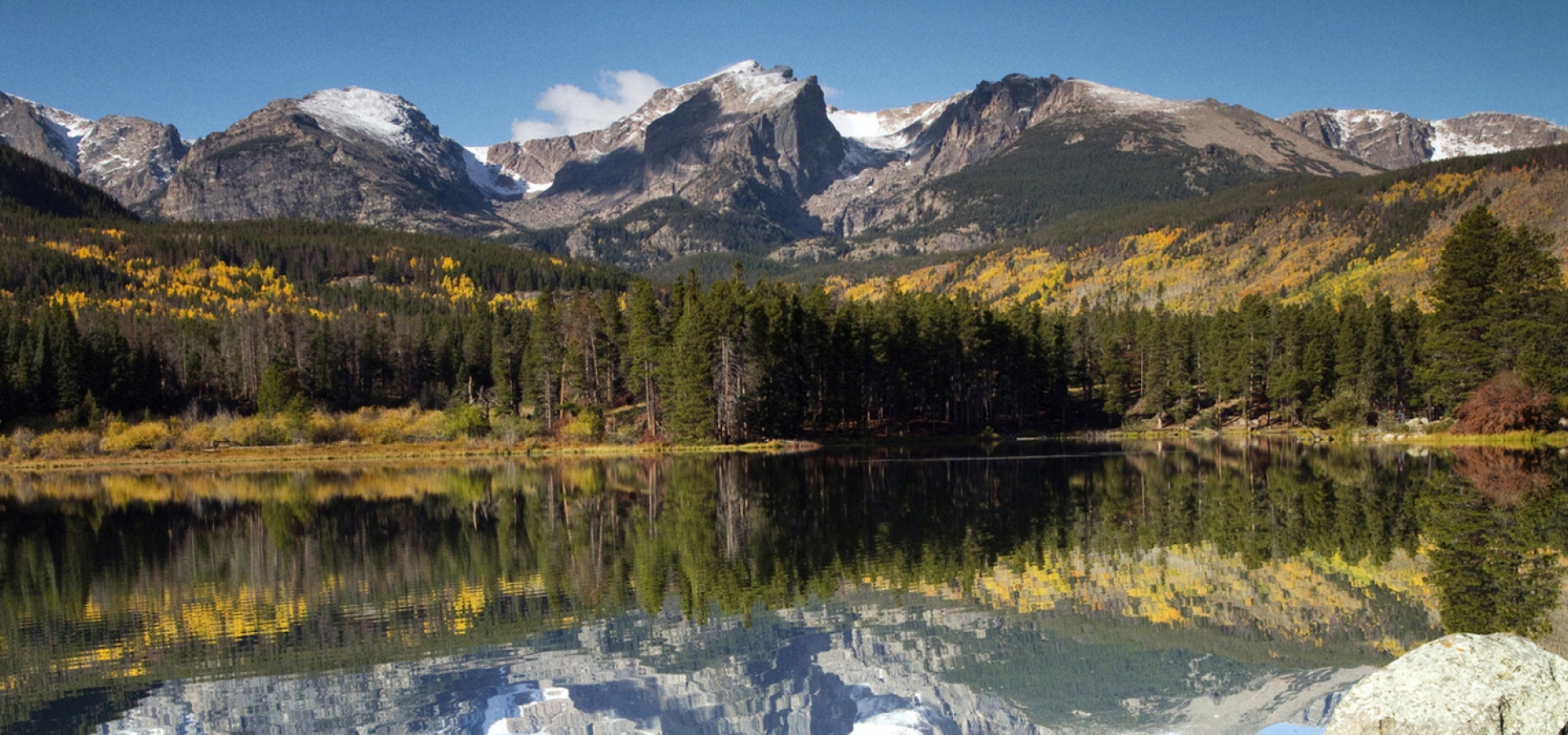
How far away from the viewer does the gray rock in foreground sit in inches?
375

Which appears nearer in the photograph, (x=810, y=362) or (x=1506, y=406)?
(x=1506, y=406)

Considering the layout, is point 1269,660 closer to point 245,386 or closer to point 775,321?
point 775,321

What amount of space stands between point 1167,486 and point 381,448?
223 ft

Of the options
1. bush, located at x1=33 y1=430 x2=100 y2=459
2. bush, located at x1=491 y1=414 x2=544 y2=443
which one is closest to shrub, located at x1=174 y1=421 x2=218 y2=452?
bush, located at x1=33 y1=430 x2=100 y2=459

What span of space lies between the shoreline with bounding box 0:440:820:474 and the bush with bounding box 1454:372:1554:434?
44.3 m

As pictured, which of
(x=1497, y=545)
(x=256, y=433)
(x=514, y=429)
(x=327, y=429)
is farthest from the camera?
(x=327, y=429)

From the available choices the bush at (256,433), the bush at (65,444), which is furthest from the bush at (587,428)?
the bush at (65,444)

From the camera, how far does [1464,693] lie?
9.62 meters

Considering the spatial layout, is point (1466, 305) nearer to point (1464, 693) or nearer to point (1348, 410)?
point (1348, 410)

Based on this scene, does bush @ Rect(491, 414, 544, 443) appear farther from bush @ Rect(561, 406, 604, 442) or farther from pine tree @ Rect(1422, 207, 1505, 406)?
pine tree @ Rect(1422, 207, 1505, 406)

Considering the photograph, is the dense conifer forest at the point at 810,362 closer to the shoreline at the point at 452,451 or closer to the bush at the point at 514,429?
the bush at the point at 514,429

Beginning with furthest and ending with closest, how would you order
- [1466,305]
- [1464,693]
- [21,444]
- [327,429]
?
[327,429] < [21,444] < [1466,305] < [1464,693]

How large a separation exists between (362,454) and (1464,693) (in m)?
86.5

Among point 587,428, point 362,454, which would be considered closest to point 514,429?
point 587,428
